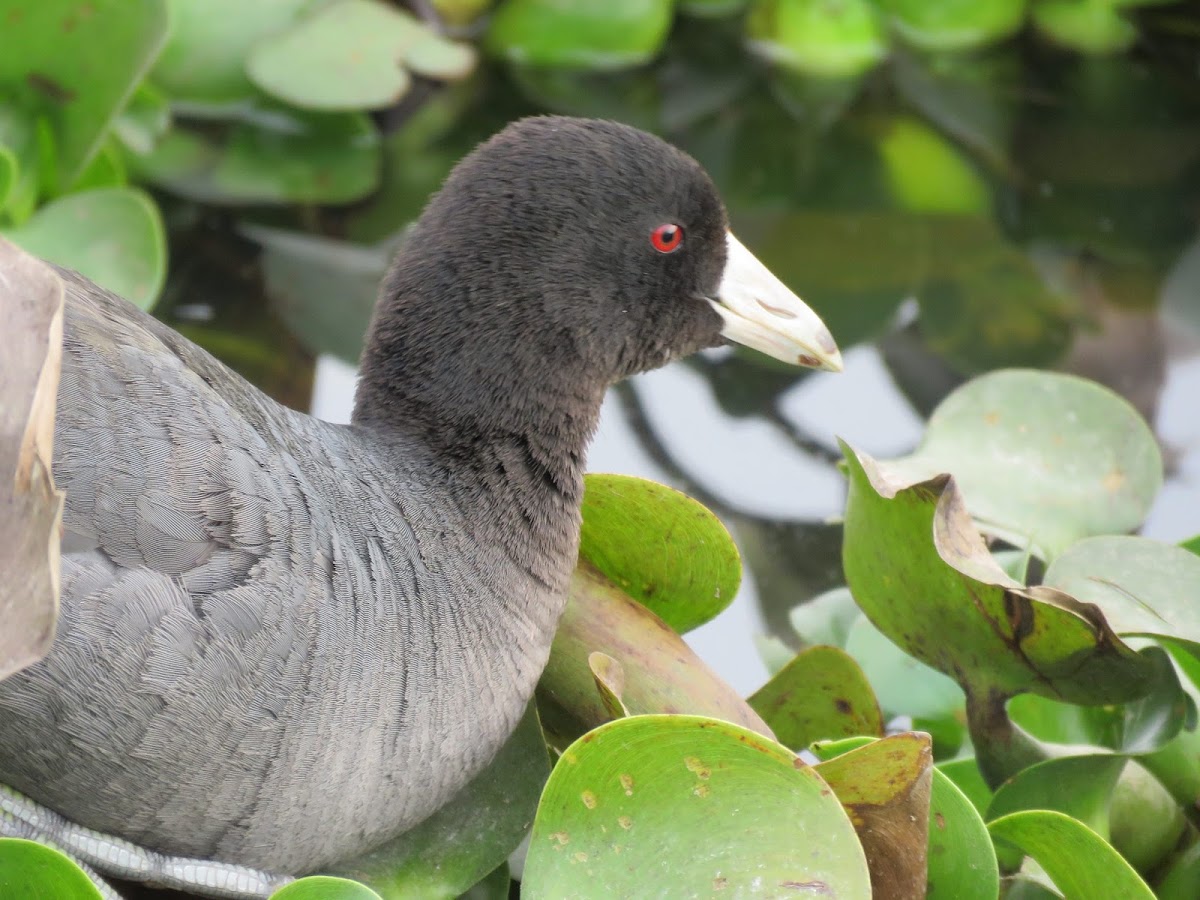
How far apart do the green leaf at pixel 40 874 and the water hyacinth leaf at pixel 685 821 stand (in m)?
0.35

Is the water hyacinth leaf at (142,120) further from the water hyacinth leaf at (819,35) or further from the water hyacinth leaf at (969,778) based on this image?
the water hyacinth leaf at (969,778)

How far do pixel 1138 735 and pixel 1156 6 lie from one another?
2936mm

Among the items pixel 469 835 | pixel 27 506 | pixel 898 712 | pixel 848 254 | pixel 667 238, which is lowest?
pixel 848 254

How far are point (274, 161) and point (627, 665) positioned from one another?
1.94 metres

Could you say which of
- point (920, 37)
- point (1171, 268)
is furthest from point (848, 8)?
point (1171, 268)

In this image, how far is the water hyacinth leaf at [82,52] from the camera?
2209mm

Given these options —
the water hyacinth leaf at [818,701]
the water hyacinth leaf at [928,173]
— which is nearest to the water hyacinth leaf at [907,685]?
the water hyacinth leaf at [818,701]

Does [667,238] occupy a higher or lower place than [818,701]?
higher

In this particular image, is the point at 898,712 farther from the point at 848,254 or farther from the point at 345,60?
the point at 345,60

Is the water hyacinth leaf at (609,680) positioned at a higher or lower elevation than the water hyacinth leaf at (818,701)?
higher

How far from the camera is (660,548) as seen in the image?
1.71 meters

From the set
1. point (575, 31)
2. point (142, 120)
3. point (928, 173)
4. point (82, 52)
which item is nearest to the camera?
point (82, 52)

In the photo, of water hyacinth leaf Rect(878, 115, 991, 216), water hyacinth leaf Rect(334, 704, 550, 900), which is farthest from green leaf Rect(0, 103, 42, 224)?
water hyacinth leaf Rect(878, 115, 991, 216)

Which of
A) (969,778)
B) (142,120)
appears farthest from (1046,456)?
(142,120)
